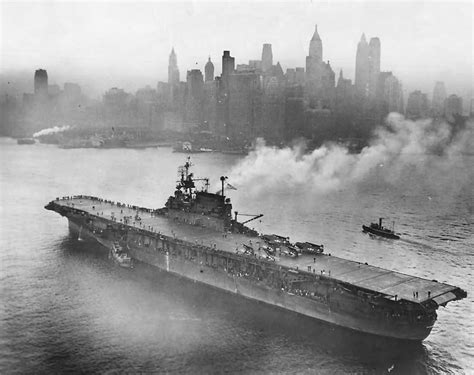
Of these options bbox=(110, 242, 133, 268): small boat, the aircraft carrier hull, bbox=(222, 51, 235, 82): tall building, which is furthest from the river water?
bbox=(222, 51, 235, 82): tall building

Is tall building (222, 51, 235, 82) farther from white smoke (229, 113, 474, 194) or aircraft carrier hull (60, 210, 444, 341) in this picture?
aircraft carrier hull (60, 210, 444, 341)

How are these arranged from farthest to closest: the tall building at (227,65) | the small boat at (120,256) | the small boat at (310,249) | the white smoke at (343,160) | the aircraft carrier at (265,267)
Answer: the tall building at (227,65) → the white smoke at (343,160) → the small boat at (120,256) → the small boat at (310,249) → the aircraft carrier at (265,267)

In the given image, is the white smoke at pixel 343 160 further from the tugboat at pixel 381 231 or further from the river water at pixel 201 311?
the tugboat at pixel 381 231

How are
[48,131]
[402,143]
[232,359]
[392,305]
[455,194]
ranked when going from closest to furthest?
1. [232,359]
2. [392,305]
3. [402,143]
4. [455,194]
5. [48,131]

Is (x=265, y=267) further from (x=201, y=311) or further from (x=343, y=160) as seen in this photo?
(x=343, y=160)

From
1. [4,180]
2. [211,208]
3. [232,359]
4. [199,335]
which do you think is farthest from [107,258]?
[4,180]

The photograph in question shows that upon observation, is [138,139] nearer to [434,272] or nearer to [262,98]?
[262,98]

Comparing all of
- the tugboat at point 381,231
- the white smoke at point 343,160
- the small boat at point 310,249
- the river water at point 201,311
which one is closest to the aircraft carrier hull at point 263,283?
the river water at point 201,311
